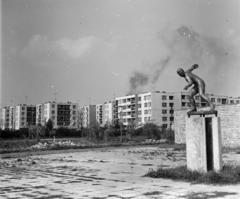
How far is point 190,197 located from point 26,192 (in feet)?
12.6

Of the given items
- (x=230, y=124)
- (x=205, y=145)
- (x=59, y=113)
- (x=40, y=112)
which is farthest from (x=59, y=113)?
(x=205, y=145)

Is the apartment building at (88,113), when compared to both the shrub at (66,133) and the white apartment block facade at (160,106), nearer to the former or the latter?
the white apartment block facade at (160,106)

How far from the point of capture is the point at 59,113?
106438mm

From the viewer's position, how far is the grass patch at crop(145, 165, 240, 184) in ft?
28.0

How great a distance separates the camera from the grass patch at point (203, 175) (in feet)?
28.0

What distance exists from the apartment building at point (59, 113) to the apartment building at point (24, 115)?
2514 millimetres

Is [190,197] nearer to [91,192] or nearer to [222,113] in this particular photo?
[91,192]

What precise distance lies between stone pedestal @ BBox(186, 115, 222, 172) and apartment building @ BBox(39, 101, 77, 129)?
96.9 meters

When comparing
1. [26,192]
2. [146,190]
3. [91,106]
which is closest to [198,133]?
[146,190]

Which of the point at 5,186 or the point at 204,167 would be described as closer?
the point at 5,186

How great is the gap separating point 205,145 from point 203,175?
98 centimetres

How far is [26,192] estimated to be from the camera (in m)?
7.89

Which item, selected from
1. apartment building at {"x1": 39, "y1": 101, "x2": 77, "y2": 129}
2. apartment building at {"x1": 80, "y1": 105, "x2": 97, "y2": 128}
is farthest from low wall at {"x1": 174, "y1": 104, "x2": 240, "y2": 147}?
apartment building at {"x1": 80, "y1": 105, "x2": 97, "y2": 128}

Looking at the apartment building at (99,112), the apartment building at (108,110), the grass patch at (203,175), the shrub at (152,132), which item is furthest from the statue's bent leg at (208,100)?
the apartment building at (99,112)
